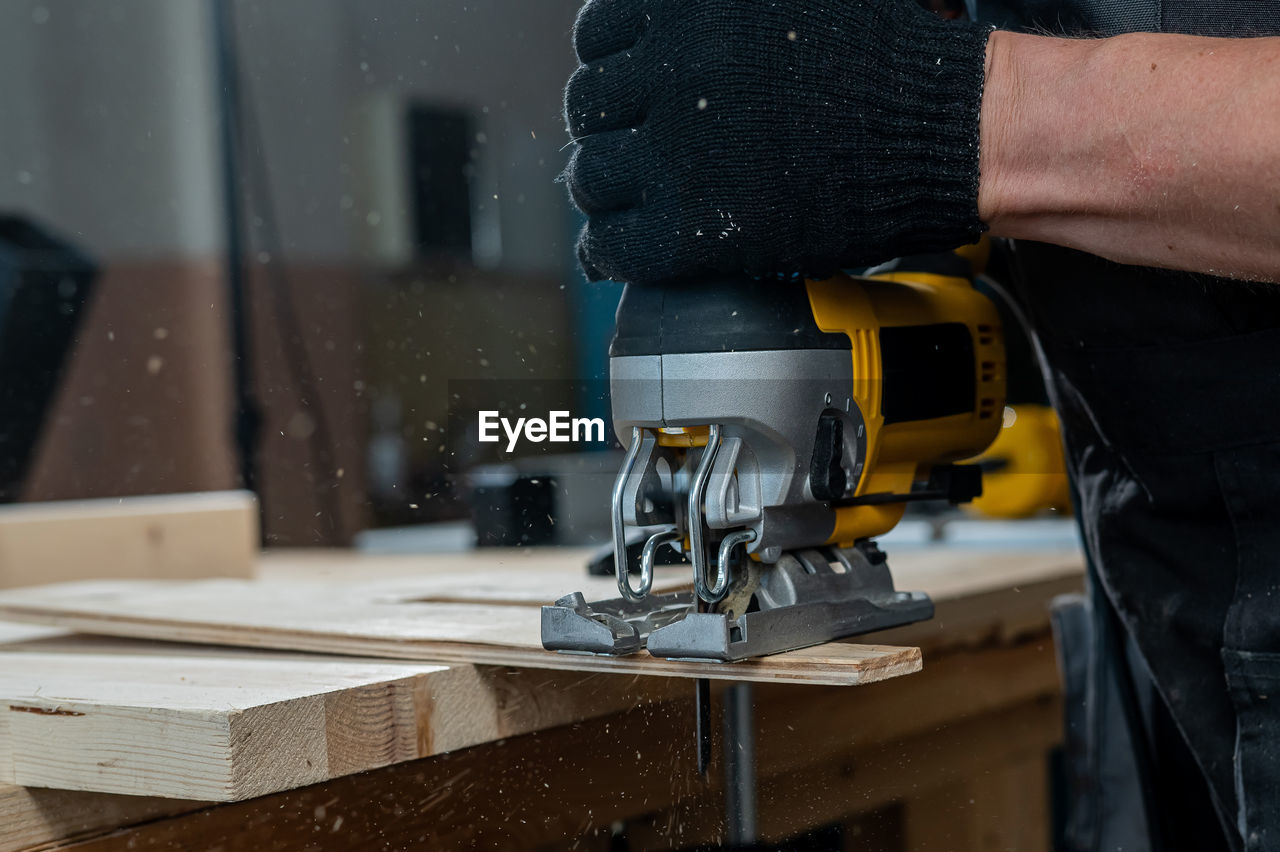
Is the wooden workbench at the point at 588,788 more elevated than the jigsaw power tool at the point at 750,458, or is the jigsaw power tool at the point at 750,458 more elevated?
the jigsaw power tool at the point at 750,458

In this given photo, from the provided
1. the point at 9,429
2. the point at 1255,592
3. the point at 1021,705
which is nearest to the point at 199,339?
the point at 9,429

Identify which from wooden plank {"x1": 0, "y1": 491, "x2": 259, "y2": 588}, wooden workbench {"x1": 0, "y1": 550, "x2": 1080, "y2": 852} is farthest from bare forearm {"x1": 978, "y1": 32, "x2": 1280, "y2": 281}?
wooden plank {"x1": 0, "y1": 491, "x2": 259, "y2": 588}

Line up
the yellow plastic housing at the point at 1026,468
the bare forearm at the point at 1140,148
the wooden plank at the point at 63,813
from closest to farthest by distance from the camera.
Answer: the bare forearm at the point at 1140,148
the wooden plank at the point at 63,813
the yellow plastic housing at the point at 1026,468

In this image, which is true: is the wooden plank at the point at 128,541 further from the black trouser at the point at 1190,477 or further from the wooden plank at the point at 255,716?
the black trouser at the point at 1190,477

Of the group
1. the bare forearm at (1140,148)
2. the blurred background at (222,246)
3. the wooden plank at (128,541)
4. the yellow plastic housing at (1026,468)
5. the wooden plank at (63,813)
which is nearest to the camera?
the bare forearm at (1140,148)

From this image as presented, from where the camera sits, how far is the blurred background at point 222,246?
1.96 meters

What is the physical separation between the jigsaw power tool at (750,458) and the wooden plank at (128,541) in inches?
42.8

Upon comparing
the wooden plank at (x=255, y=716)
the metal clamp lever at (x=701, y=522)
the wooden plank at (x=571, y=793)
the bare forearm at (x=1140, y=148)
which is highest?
the bare forearm at (x=1140, y=148)

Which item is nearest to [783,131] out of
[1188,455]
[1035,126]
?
[1035,126]

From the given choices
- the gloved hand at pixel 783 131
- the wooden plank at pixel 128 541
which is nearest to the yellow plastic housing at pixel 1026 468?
the gloved hand at pixel 783 131

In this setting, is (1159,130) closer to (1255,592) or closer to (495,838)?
(1255,592)

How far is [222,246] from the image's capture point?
8.46ft

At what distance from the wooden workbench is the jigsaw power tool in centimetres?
11

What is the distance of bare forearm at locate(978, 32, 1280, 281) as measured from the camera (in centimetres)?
66
